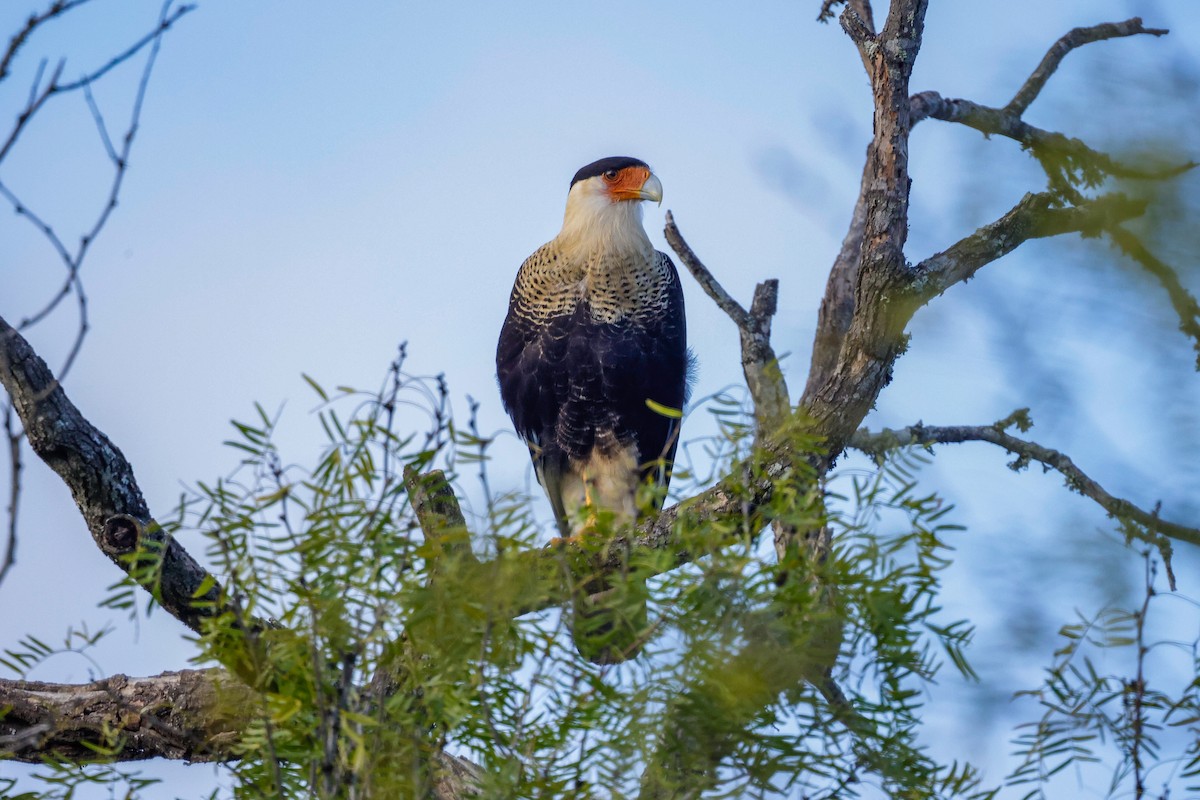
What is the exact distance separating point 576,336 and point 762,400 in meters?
0.89

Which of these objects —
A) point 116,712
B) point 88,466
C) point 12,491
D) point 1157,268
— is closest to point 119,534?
point 88,466

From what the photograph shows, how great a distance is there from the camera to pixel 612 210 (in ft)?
19.1

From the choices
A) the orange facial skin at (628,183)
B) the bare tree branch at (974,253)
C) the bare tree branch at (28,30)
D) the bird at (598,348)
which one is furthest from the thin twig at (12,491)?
the orange facial skin at (628,183)

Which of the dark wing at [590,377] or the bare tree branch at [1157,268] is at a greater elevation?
the dark wing at [590,377]

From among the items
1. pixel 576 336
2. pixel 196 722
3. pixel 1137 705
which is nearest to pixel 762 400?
pixel 576 336

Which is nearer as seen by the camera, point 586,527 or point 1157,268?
point 1157,268

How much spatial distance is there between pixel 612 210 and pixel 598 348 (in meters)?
0.80

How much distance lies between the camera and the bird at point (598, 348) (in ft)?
17.7

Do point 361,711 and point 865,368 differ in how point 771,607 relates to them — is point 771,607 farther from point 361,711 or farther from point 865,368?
point 865,368

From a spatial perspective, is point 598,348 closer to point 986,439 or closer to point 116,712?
point 986,439

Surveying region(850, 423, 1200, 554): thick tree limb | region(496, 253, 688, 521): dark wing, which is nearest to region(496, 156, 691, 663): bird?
region(496, 253, 688, 521): dark wing

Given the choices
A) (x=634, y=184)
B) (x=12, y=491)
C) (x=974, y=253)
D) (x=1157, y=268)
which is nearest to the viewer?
(x=1157, y=268)

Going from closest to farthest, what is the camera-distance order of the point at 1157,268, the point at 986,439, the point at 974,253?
the point at 1157,268 < the point at 974,253 < the point at 986,439

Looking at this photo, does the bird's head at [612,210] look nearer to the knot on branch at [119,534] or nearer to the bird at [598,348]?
the bird at [598,348]
